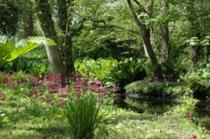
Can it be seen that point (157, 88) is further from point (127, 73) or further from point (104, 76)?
point (104, 76)

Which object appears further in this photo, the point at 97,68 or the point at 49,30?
the point at 97,68

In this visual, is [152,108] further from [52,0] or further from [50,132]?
[50,132]

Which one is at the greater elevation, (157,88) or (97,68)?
(97,68)

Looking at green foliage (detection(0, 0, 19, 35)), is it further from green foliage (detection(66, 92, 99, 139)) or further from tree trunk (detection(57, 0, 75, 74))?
green foliage (detection(66, 92, 99, 139))

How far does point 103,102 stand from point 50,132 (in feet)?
11.4

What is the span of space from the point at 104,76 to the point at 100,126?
47.1 ft

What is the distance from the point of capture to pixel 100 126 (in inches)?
291

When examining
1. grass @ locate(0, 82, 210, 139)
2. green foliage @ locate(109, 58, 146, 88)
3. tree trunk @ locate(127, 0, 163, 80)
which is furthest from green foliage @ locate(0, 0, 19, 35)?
grass @ locate(0, 82, 210, 139)

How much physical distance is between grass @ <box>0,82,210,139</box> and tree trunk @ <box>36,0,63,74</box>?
11.7 ft

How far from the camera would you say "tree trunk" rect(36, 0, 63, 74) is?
1400 cm

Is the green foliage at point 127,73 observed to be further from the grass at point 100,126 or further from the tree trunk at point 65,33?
the grass at point 100,126

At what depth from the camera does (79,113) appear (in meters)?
6.19

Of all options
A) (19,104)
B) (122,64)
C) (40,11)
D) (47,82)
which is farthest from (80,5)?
(19,104)

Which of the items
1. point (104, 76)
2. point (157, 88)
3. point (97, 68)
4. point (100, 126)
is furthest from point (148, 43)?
point (100, 126)
